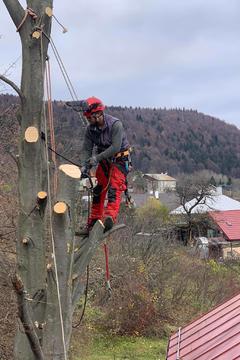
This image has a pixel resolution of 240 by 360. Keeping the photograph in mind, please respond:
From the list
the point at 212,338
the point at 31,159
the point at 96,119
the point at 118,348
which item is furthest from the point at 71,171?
the point at 118,348

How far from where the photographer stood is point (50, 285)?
387 cm

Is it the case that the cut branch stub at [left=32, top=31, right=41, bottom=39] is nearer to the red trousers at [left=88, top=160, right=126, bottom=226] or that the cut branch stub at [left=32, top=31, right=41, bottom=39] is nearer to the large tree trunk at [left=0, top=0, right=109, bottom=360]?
the large tree trunk at [left=0, top=0, right=109, bottom=360]

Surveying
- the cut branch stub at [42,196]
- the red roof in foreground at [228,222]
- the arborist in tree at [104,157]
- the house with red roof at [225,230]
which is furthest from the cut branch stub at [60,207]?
the red roof in foreground at [228,222]

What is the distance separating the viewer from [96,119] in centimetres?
512

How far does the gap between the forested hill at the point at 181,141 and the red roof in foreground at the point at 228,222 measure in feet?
147

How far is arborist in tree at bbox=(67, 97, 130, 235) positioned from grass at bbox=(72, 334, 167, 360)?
8.90 metres

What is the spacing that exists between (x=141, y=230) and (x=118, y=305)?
790 cm

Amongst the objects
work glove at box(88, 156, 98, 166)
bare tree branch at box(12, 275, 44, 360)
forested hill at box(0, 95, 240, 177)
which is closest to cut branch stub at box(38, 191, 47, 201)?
work glove at box(88, 156, 98, 166)

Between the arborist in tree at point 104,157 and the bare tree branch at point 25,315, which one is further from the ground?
the arborist in tree at point 104,157

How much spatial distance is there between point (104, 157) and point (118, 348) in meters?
13.0

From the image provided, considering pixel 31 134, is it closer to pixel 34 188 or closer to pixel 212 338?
pixel 34 188

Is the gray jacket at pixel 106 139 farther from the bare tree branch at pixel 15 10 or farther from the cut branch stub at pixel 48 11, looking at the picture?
the bare tree branch at pixel 15 10

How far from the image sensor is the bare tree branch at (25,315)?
319 centimetres

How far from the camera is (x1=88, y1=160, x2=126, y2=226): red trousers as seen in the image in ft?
17.6
